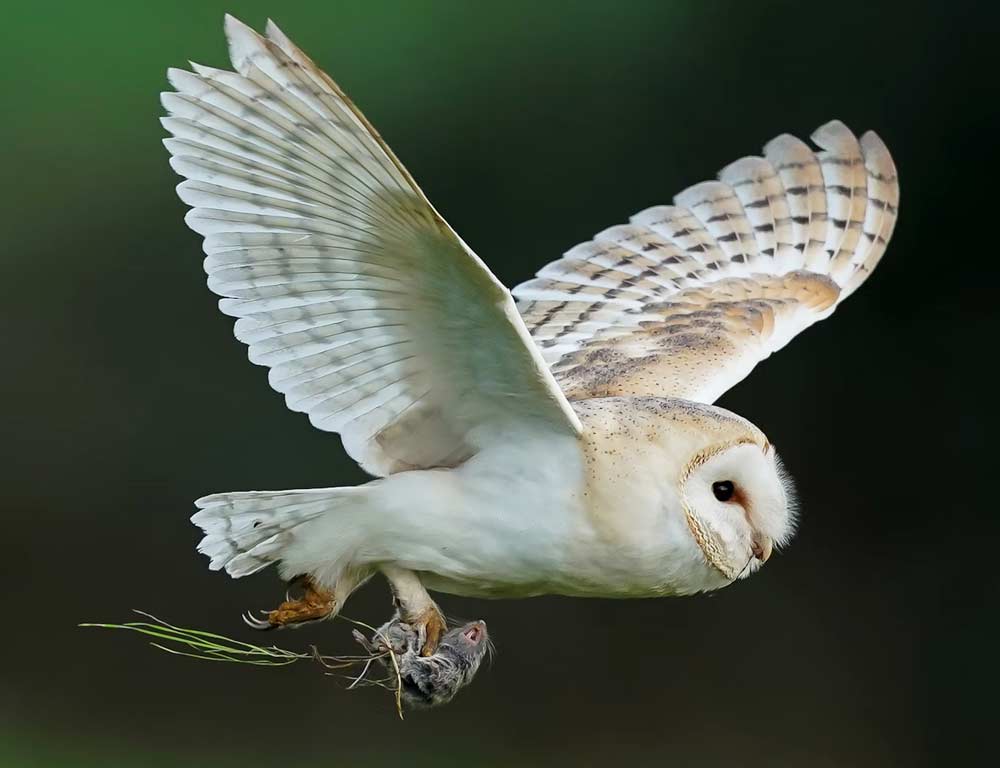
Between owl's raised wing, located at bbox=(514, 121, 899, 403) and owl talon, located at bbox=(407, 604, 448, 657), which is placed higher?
owl talon, located at bbox=(407, 604, 448, 657)

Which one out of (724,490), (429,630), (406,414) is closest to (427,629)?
(429,630)

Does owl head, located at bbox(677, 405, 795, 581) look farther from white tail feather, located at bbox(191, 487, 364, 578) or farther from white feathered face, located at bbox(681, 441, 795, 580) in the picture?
white tail feather, located at bbox(191, 487, 364, 578)

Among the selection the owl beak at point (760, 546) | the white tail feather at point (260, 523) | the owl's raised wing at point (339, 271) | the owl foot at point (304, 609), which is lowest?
the owl beak at point (760, 546)

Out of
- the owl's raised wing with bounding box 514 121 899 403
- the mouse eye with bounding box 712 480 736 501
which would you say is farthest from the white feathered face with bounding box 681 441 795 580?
the owl's raised wing with bounding box 514 121 899 403

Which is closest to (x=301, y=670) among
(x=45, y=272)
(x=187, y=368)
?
(x=187, y=368)

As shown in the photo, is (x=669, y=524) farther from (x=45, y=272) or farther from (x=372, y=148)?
(x=45, y=272)

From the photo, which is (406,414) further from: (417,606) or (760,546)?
(760,546)

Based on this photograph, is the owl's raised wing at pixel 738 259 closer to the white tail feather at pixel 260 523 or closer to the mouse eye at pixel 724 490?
the mouse eye at pixel 724 490

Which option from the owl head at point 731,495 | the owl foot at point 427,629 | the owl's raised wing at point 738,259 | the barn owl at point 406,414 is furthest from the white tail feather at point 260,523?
the owl's raised wing at point 738,259

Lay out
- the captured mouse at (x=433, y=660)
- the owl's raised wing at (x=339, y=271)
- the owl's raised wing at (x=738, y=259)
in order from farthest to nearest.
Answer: the owl's raised wing at (x=738, y=259) → the captured mouse at (x=433, y=660) → the owl's raised wing at (x=339, y=271)
